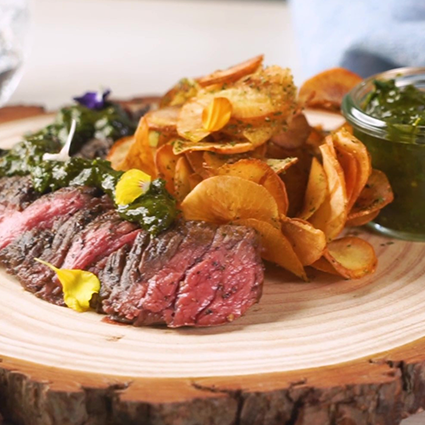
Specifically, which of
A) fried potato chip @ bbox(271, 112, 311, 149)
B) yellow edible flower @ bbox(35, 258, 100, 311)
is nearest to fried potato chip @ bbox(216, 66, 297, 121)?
fried potato chip @ bbox(271, 112, 311, 149)

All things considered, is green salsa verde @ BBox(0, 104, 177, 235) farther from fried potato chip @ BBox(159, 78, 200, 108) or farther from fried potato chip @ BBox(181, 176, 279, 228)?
fried potato chip @ BBox(159, 78, 200, 108)

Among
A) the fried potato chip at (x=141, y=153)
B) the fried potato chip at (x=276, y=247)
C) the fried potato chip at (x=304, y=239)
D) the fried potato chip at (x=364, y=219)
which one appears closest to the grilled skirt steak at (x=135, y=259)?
the fried potato chip at (x=276, y=247)

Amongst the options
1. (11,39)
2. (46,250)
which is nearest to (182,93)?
(46,250)

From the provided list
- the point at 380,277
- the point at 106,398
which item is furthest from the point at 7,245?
the point at 380,277

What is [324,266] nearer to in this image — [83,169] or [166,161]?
[166,161]

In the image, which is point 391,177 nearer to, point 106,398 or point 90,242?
point 90,242

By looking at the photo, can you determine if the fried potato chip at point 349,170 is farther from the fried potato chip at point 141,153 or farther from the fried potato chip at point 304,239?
the fried potato chip at point 141,153
